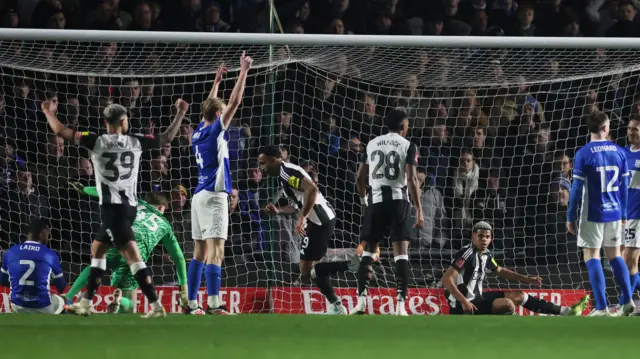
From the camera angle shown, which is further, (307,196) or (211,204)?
(307,196)

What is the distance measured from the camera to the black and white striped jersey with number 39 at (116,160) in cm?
835

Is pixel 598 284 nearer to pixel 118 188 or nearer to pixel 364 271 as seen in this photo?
pixel 364 271

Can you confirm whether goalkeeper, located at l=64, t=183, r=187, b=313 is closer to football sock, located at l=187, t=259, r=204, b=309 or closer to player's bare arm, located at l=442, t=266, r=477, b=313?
football sock, located at l=187, t=259, r=204, b=309

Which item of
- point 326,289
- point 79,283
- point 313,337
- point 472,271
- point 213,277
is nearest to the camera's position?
point 313,337

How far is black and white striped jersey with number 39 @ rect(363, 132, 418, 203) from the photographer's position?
9.52 m

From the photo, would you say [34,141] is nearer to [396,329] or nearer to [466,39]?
[466,39]

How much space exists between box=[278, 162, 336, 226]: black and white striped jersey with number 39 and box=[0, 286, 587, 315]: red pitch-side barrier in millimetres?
906

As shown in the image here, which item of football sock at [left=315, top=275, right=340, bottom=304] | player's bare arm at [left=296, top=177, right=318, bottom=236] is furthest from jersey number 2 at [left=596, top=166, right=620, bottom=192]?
football sock at [left=315, top=275, right=340, bottom=304]

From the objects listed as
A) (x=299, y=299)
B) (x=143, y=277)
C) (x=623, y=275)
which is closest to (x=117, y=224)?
(x=143, y=277)

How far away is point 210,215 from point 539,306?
3458 mm

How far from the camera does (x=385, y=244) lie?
12922 mm

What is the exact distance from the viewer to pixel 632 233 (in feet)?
33.2

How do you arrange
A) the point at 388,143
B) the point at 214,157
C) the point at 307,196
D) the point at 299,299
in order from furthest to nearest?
the point at 299,299 → the point at 307,196 → the point at 388,143 → the point at 214,157

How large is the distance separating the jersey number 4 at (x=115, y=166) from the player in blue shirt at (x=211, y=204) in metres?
1.00
